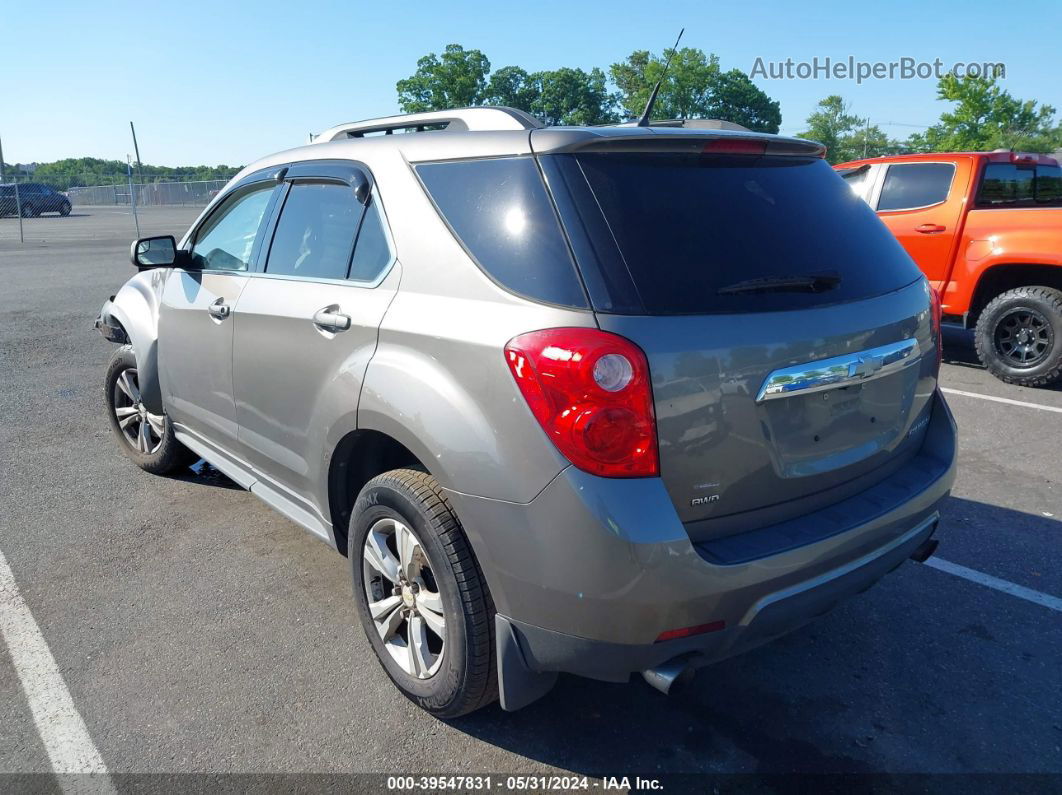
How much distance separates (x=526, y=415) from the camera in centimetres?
207

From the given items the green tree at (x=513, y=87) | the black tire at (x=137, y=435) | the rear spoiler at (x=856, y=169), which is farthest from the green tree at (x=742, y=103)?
the black tire at (x=137, y=435)

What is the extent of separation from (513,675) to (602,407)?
0.83 metres

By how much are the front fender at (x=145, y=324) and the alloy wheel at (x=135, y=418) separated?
17 centimetres

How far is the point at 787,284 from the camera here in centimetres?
234

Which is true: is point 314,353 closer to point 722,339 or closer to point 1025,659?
point 722,339

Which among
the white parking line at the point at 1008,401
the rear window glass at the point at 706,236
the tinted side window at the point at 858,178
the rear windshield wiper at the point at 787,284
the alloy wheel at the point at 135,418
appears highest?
the tinted side window at the point at 858,178

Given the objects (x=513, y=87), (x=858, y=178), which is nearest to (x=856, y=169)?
(x=858, y=178)

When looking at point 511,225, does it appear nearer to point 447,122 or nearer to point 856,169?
point 447,122

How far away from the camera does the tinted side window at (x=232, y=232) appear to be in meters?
3.61

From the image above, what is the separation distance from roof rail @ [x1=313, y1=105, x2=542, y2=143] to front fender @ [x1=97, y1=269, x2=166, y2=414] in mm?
1381

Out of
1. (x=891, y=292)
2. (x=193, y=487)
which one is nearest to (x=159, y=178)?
(x=193, y=487)

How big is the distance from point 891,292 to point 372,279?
1.73 meters

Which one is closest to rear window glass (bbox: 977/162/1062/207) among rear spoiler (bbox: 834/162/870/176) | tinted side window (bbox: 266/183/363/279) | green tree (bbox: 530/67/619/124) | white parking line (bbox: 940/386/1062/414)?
rear spoiler (bbox: 834/162/870/176)

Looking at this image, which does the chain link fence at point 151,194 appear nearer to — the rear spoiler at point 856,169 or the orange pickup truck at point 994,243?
the rear spoiler at point 856,169
